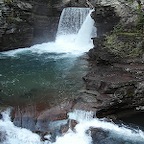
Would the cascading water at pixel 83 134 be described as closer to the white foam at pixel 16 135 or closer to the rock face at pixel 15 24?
the white foam at pixel 16 135

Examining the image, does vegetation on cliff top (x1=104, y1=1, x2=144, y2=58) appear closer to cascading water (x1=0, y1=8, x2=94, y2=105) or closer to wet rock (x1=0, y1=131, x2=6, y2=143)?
cascading water (x1=0, y1=8, x2=94, y2=105)

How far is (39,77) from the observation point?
16844 mm

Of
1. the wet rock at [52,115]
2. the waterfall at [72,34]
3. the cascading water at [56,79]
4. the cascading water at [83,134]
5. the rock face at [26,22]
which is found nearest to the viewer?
the cascading water at [83,134]

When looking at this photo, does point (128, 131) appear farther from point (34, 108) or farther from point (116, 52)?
point (116, 52)

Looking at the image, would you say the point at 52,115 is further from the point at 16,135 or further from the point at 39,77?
the point at 39,77

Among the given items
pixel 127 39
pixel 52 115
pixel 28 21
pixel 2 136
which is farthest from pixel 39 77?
pixel 28 21

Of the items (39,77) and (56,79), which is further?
(39,77)

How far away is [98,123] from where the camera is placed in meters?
12.3

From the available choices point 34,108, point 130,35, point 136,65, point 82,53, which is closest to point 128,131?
point 34,108

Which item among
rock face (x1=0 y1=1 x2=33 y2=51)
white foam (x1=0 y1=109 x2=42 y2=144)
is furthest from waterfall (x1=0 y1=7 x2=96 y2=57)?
white foam (x1=0 y1=109 x2=42 y2=144)

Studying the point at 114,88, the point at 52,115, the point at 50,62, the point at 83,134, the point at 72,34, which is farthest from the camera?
the point at 72,34

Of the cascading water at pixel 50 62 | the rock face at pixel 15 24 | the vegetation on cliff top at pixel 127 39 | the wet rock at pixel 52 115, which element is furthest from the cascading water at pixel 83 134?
the rock face at pixel 15 24

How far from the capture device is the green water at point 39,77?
46.1 feet

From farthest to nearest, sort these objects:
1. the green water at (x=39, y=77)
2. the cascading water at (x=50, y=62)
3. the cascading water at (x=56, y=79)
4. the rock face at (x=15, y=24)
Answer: the rock face at (x=15, y=24) → the cascading water at (x=50, y=62) → the green water at (x=39, y=77) → the cascading water at (x=56, y=79)
